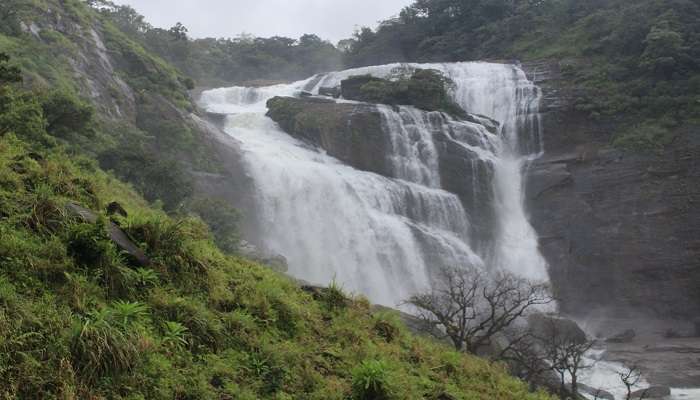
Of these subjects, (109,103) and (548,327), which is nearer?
(548,327)

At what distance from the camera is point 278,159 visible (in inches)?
1363

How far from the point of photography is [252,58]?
2859 inches

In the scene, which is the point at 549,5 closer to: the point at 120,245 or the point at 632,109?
the point at 632,109

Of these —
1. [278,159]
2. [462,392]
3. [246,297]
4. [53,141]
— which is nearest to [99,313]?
[246,297]

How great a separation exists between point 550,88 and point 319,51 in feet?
128

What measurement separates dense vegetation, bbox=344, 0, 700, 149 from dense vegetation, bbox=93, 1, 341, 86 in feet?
25.7

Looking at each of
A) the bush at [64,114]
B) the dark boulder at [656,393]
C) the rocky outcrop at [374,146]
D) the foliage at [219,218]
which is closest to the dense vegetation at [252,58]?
the rocky outcrop at [374,146]

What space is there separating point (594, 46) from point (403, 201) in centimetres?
2445

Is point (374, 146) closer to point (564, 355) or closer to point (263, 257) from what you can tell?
point (263, 257)

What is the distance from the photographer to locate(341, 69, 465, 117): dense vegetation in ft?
136

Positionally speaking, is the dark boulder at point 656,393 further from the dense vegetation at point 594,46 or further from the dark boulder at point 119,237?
the dense vegetation at point 594,46

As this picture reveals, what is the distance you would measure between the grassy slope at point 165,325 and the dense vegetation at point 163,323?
0.06ft

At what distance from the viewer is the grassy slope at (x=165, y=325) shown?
17.7ft

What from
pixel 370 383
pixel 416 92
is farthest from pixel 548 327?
pixel 416 92
